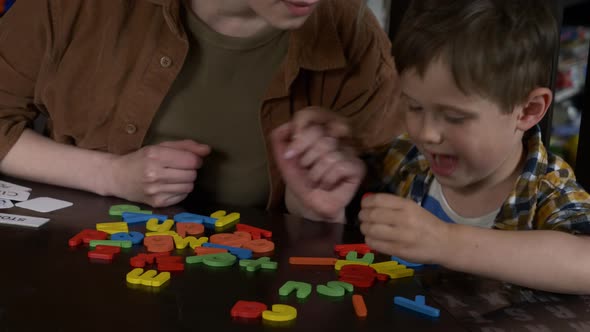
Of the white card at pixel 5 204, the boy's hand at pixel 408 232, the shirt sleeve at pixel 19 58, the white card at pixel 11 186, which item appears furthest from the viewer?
the shirt sleeve at pixel 19 58

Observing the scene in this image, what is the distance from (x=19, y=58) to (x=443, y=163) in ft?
2.62

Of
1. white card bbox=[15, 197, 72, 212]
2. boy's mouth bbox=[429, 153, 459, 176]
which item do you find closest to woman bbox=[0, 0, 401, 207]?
white card bbox=[15, 197, 72, 212]

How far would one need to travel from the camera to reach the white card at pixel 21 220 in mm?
938

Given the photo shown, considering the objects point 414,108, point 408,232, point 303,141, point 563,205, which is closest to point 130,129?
point 303,141

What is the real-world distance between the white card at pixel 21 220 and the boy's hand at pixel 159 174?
17 cm

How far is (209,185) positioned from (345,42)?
1.28 ft

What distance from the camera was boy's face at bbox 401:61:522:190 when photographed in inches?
37.9

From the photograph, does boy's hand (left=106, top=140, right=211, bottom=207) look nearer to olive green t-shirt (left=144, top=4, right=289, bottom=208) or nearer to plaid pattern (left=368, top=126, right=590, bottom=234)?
olive green t-shirt (left=144, top=4, right=289, bottom=208)

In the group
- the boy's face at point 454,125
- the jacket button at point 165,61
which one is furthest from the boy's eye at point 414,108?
the jacket button at point 165,61

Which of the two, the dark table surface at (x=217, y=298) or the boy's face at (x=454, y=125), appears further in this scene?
the boy's face at (x=454, y=125)

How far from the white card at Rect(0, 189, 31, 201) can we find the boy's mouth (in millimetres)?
655

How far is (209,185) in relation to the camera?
1273 mm

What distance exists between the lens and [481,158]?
1.02m

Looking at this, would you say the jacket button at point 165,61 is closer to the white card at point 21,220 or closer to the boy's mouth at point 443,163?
the white card at point 21,220
